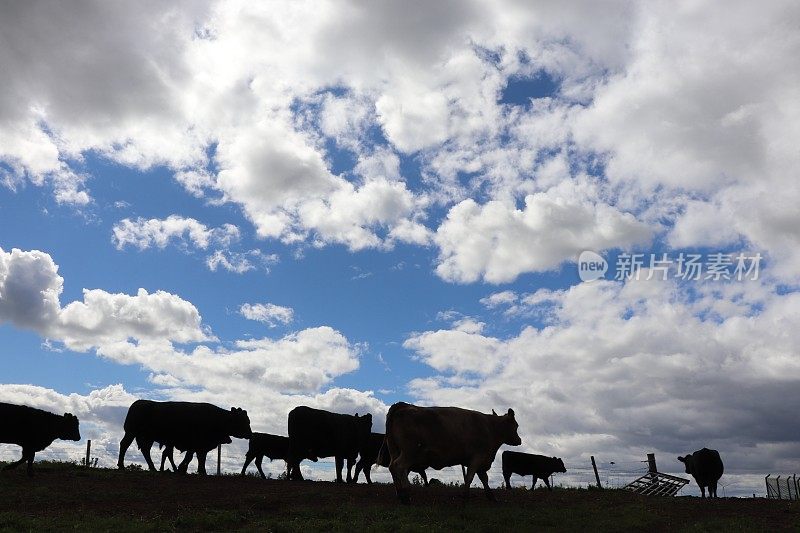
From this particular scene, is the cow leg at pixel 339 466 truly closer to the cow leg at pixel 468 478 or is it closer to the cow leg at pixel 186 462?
the cow leg at pixel 186 462

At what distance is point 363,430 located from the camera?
28.9m

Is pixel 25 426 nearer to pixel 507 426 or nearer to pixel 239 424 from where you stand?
pixel 239 424

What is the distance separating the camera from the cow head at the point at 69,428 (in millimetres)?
25016

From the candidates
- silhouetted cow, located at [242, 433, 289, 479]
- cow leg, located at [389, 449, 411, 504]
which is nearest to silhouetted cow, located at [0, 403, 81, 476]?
silhouetted cow, located at [242, 433, 289, 479]

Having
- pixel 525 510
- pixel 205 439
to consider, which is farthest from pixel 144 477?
pixel 525 510

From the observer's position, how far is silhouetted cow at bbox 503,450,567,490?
36.2 meters

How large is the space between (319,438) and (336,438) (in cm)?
73

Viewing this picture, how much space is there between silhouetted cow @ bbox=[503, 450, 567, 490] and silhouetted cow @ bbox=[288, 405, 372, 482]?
465 inches

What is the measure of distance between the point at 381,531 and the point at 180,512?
5467 mm

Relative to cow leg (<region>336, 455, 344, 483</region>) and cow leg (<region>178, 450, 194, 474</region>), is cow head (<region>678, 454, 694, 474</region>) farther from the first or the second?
cow leg (<region>178, 450, 194, 474</region>)

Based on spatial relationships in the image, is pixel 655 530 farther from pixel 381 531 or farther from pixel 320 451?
pixel 320 451

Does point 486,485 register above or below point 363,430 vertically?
below

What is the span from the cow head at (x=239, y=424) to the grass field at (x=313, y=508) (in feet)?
20.6

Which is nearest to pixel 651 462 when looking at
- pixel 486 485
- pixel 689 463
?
pixel 689 463
